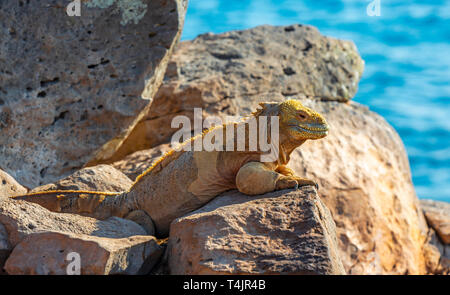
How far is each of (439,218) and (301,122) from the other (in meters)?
5.40

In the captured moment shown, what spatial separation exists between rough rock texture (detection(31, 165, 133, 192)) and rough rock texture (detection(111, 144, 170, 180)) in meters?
1.04

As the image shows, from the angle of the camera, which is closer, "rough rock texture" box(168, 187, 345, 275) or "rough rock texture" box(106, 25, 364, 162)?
"rough rock texture" box(168, 187, 345, 275)

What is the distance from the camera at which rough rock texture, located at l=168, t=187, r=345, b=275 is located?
392 centimetres

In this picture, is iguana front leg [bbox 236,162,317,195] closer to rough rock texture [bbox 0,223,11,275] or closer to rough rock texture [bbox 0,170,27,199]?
rough rock texture [bbox 0,223,11,275]

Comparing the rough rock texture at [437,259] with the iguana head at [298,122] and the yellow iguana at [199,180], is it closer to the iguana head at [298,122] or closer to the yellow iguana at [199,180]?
the yellow iguana at [199,180]

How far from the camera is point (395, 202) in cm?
855

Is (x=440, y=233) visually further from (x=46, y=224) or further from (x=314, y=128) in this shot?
(x=46, y=224)

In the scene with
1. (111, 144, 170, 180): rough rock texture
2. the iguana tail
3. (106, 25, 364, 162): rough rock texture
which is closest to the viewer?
the iguana tail

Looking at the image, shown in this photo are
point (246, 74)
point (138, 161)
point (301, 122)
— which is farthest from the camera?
point (246, 74)

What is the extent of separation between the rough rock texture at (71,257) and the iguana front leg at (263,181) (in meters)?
0.92

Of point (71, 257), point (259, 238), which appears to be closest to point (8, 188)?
point (71, 257)

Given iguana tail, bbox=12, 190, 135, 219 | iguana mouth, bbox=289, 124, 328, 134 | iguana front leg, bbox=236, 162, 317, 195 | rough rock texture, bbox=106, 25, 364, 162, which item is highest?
rough rock texture, bbox=106, 25, 364, 162

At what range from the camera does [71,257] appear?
3.99m

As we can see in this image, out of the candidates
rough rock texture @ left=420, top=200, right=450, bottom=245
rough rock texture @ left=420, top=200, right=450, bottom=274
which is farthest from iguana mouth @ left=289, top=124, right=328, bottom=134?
rough rock texture @ left=420, top=200, right=450, bottom=245
